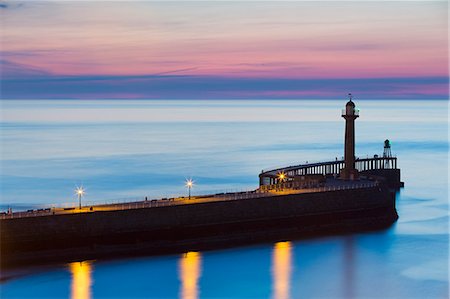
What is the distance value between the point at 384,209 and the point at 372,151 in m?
55.0

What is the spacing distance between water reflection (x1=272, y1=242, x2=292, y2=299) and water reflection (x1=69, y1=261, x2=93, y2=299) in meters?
6.57

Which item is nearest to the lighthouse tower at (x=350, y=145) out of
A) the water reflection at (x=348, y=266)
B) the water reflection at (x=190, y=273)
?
the water reflection at (x=348, y=266)

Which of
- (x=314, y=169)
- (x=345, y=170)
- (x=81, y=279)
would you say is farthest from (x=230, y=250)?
(x=314, y=169)

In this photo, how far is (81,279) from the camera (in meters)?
29.4

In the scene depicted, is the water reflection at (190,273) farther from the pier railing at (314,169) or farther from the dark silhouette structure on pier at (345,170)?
the pier railing at (314,169)

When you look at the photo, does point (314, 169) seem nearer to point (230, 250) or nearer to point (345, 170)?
point (345, 170)

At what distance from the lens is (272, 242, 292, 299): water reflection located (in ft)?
97.5

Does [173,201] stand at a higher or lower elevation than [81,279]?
higher

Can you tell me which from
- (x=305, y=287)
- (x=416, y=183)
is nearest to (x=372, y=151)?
(x=416, y=183)

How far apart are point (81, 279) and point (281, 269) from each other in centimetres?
790

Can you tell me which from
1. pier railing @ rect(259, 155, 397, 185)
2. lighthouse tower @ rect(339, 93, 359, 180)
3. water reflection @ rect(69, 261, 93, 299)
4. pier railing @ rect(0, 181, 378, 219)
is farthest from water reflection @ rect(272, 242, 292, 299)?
pier railing @ rect(259, 155, 397, 185)

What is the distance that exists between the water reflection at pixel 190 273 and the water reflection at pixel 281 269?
2.86 meters

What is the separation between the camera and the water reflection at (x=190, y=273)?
29.2m

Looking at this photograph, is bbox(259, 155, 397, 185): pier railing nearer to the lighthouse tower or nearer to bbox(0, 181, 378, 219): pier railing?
the lighthouse tower
